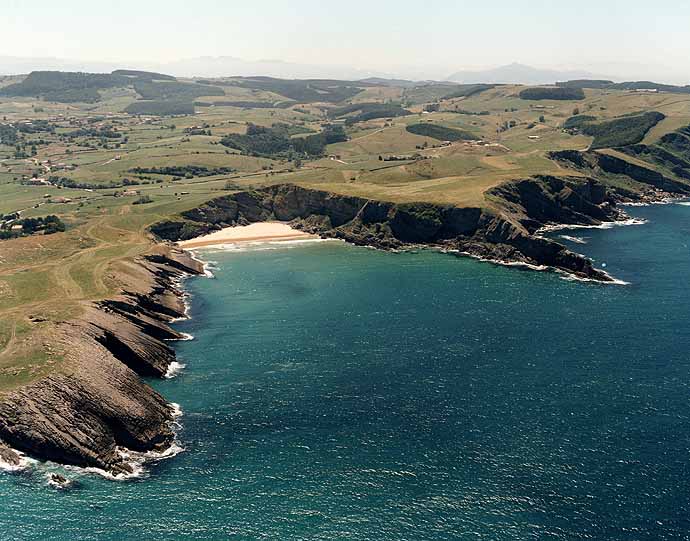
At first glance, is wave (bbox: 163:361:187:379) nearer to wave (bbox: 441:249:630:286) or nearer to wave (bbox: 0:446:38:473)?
wave (bbox: 0:446:38:473)

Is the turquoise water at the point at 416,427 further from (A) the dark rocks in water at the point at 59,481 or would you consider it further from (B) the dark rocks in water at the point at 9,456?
(B) the dark rocks in water at the point at 9,456

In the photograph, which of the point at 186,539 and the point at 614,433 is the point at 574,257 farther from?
the point at 186,539

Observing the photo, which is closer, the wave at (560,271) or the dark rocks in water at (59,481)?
the dark rocks in water at (59,481)

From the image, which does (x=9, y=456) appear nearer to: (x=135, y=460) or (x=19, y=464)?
(x=19, y=464)

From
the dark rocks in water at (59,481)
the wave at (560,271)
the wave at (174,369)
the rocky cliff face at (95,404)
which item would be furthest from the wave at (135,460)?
the wave at (560,271)

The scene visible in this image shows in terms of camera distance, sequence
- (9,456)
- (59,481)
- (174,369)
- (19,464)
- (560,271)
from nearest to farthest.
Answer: (59,481), (19,464), (9,456), (174,369), (560,271)

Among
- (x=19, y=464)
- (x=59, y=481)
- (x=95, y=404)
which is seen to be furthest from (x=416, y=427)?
(x=19, y=464)
